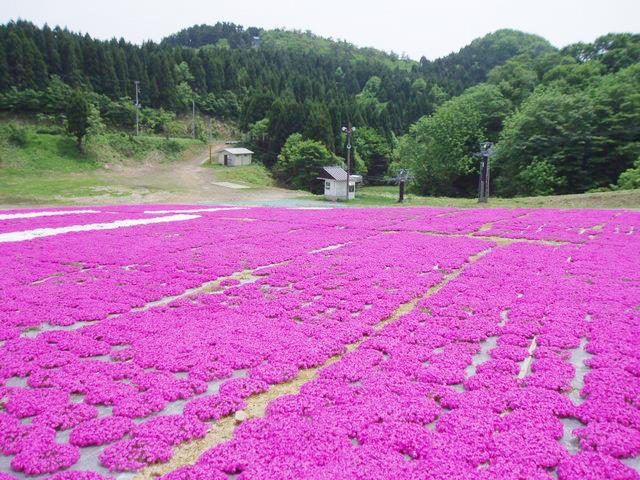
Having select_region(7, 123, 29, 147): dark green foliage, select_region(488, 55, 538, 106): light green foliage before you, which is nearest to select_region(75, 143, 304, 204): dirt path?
select_region(7, 123, 29, 147): dark green foliage

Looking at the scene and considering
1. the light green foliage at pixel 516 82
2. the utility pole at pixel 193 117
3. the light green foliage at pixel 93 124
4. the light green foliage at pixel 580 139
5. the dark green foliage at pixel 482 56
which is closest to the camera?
the light green foliage at pixel 580 139

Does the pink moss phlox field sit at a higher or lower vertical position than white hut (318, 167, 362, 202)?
lower

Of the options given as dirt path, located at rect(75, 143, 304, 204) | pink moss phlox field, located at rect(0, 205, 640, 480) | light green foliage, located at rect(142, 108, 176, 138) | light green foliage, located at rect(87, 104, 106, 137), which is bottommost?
pink moss phlox field, located at rect(0, 205, 640, 480)

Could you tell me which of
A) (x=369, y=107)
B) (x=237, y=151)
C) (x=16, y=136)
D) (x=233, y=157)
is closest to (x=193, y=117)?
(x=237, y=151)

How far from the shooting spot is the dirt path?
5028 centimetres

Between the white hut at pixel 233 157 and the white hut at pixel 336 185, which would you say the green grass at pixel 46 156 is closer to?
the white hut at pixel 233 157

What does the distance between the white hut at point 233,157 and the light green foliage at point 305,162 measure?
318 inches

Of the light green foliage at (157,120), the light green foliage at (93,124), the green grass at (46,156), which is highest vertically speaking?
the light green foliage at (157,120)

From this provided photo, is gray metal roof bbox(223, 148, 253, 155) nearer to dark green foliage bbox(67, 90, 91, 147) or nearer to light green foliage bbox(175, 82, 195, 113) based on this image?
dark green foliage bbox(67, 90, 91, 147)

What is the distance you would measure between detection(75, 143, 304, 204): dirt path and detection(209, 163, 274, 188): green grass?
142cm

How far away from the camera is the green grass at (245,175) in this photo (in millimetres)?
71775

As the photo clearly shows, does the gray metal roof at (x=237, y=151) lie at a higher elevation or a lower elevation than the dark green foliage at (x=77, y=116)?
lower

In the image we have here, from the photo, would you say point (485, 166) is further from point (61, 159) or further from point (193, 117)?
point (193, 117)

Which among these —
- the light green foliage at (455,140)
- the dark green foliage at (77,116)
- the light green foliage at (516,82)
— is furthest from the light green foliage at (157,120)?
the light green foliage at (516,82)
